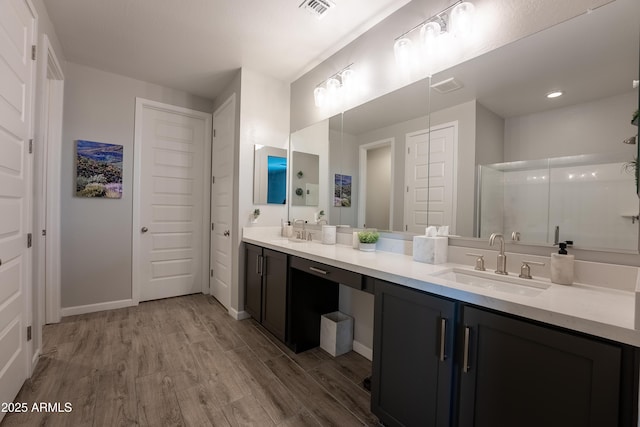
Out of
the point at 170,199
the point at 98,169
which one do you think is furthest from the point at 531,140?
the point at 98,169

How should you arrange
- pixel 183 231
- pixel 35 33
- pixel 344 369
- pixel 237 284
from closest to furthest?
pixel 35 33 → pixel 344 369 → pixel 237 284 → pixel 183 231

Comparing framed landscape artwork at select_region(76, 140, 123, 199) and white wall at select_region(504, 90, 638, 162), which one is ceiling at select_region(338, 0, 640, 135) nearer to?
white wall at select_region(504, 90, 638, 162)

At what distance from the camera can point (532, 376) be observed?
0.91m

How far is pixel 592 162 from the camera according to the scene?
1.21 metres

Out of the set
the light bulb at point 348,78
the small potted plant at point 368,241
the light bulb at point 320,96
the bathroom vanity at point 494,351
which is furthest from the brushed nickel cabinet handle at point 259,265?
the light bulb at point 348,78

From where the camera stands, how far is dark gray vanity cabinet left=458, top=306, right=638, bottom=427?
78 centimetres

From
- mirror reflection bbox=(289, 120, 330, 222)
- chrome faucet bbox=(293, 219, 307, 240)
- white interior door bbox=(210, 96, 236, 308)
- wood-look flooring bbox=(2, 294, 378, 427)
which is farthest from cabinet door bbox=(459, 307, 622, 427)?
white interior door bbox=(210, 96, 236, 308)

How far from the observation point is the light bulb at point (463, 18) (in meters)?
1.60

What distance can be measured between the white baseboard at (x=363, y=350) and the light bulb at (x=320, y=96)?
2.14m

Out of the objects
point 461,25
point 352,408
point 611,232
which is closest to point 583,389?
point 611,232

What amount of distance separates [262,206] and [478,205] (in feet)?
6.79

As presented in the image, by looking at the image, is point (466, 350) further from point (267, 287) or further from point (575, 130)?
point (267, 287)

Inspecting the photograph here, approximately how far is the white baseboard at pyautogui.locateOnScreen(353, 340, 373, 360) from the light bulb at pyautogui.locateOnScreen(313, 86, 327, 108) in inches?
84.3

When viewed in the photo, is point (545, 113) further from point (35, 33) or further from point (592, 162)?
point (35, 33)
